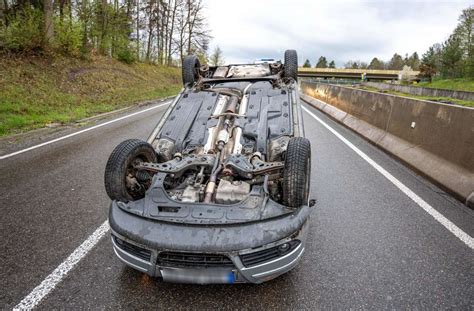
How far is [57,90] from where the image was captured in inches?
475

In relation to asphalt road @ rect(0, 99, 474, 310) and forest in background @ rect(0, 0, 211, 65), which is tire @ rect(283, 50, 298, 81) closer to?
asphalt road @ rect(0, 99, 474, 310)

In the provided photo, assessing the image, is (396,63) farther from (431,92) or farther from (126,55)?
(126,55)

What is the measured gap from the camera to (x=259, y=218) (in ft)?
7.36

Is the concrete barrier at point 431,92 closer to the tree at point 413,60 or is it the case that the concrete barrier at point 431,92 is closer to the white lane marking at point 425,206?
the white lane marking at point 425,206

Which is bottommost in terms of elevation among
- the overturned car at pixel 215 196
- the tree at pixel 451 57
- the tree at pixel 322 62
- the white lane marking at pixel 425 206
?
the white lane marking at pixel 425 206

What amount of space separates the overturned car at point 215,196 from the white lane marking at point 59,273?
1.96 feet

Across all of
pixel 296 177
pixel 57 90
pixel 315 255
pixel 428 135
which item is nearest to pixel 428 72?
pixel 428 135

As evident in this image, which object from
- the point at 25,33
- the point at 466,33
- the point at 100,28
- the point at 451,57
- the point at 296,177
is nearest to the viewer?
the point at 296,177

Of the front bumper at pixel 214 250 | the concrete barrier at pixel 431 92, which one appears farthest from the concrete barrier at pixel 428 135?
the concrete barrier at pixel 431 92

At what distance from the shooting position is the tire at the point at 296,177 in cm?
244

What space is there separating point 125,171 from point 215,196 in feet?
2.89

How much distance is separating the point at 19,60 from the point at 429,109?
14729 millimetres

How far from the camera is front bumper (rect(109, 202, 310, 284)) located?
2.02 m

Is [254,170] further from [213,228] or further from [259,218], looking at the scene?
[213,228]
